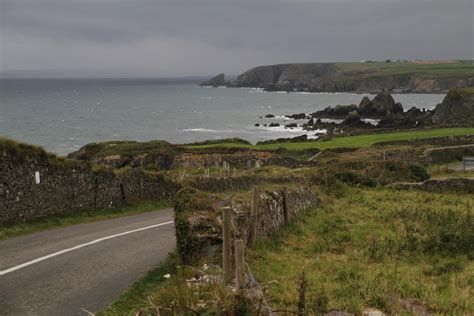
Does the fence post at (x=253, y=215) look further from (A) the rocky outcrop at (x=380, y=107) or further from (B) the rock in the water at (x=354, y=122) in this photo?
(A) the rocky outcrop at (x=380, y=107)

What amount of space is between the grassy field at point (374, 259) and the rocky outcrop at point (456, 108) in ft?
245

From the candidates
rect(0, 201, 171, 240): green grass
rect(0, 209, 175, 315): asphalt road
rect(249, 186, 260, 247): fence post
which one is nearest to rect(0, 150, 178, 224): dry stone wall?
rect(0, 201, 171, 240): green grass

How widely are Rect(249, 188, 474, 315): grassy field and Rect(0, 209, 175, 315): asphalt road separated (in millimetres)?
3011

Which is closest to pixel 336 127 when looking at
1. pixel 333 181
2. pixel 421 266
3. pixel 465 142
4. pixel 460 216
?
pixel 465 142

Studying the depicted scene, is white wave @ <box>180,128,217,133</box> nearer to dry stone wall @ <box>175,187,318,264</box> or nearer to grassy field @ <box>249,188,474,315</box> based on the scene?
grassy field @ <box>249,188,474,315</box>

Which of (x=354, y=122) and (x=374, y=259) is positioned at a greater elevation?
(x=374, y=259)

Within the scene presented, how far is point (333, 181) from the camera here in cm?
2914

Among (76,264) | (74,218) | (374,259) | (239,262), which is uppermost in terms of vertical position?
(239,262)

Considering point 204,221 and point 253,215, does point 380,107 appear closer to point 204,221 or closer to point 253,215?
point 253,215

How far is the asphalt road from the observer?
9.80 meters

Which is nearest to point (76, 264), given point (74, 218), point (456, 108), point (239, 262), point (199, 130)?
point (239, 262)

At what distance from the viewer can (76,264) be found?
40.7 feet

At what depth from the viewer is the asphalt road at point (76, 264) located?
32.1 feet

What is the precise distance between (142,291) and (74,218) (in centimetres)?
949
